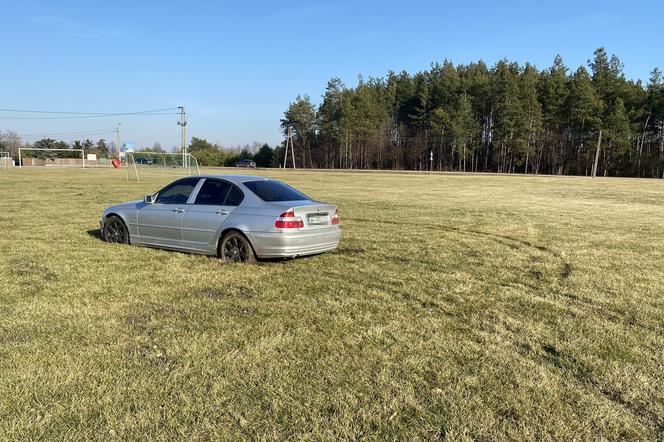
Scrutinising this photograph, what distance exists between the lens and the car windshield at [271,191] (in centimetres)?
777

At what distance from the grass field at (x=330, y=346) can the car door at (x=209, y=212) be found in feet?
1.19

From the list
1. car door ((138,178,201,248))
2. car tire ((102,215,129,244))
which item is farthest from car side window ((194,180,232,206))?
car tire ((102,215,129,244))

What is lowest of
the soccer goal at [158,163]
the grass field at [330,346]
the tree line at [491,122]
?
the grass field at [330,346]

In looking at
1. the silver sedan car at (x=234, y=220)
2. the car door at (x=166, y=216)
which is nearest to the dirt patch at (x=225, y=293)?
the silver sedan car at (x=234, y=220)

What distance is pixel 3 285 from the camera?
614cm

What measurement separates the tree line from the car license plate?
70.8 m

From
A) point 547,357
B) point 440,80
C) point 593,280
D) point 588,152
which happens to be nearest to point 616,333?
point 547,357

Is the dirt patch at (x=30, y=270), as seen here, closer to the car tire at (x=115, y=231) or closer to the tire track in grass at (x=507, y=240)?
the car tire at (x=115, y=231)

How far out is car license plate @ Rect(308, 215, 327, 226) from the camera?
761 centimetres

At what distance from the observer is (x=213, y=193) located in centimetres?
807

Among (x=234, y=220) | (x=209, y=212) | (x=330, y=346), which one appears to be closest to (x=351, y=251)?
(x=234, y=220)

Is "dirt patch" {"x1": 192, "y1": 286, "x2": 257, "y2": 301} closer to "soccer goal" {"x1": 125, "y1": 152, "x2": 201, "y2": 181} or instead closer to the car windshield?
the car windshield

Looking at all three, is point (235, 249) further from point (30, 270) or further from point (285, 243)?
point (30, 270)

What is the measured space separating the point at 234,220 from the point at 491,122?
80297 millimetres
